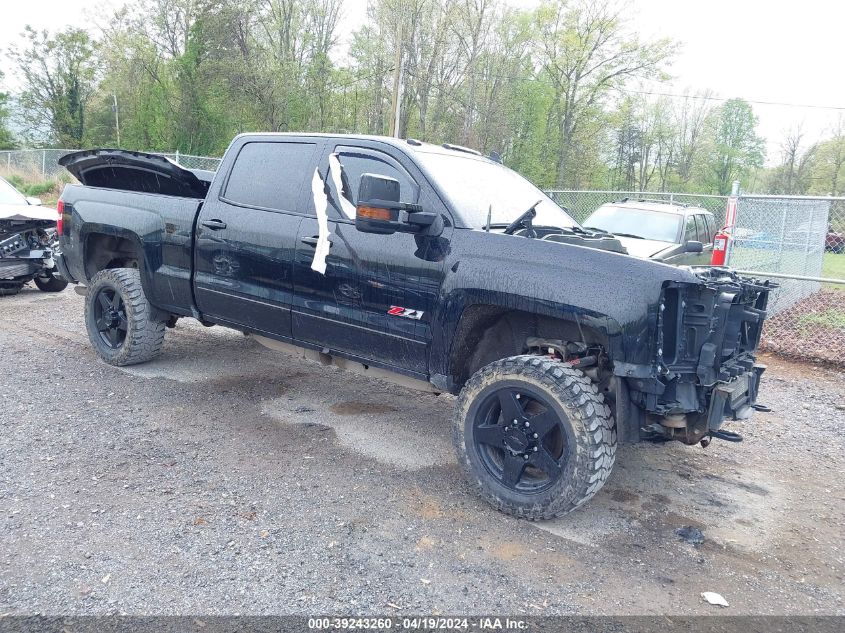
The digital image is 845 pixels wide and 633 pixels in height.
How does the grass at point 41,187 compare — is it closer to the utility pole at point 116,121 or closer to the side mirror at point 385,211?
the utility pole at point 116,121

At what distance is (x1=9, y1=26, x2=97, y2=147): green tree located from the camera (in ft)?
125

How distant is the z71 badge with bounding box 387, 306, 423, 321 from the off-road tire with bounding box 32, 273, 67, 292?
688 cm

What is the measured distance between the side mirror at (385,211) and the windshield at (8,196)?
7044 mm

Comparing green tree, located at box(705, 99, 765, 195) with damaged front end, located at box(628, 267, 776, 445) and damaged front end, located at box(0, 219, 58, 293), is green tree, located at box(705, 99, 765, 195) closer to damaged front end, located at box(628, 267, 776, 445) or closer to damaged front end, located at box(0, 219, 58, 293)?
damaged front end, located at box(0, 219, 58, 293)

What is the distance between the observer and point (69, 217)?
5.85m

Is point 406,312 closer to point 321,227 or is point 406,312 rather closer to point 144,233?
point 321,227

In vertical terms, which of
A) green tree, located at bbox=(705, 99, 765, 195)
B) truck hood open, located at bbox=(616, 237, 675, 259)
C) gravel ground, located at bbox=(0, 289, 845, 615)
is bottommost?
gravel ground, located at bbox=(0, 289, 845, 615)

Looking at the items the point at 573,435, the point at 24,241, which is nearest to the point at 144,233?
the point at 573,435

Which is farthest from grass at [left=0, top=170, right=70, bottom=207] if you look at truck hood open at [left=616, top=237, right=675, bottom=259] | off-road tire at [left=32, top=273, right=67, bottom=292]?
truck hood open at [left=616, top=237, right=675, bottom=259]

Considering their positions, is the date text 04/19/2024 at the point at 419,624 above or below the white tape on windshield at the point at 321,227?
below

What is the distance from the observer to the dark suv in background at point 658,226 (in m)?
8.81

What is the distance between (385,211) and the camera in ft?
11.8

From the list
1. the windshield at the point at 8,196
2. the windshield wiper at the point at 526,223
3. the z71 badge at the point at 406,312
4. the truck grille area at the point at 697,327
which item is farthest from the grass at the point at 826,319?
the windshield at the point at 8,196

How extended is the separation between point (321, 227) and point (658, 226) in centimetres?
646
